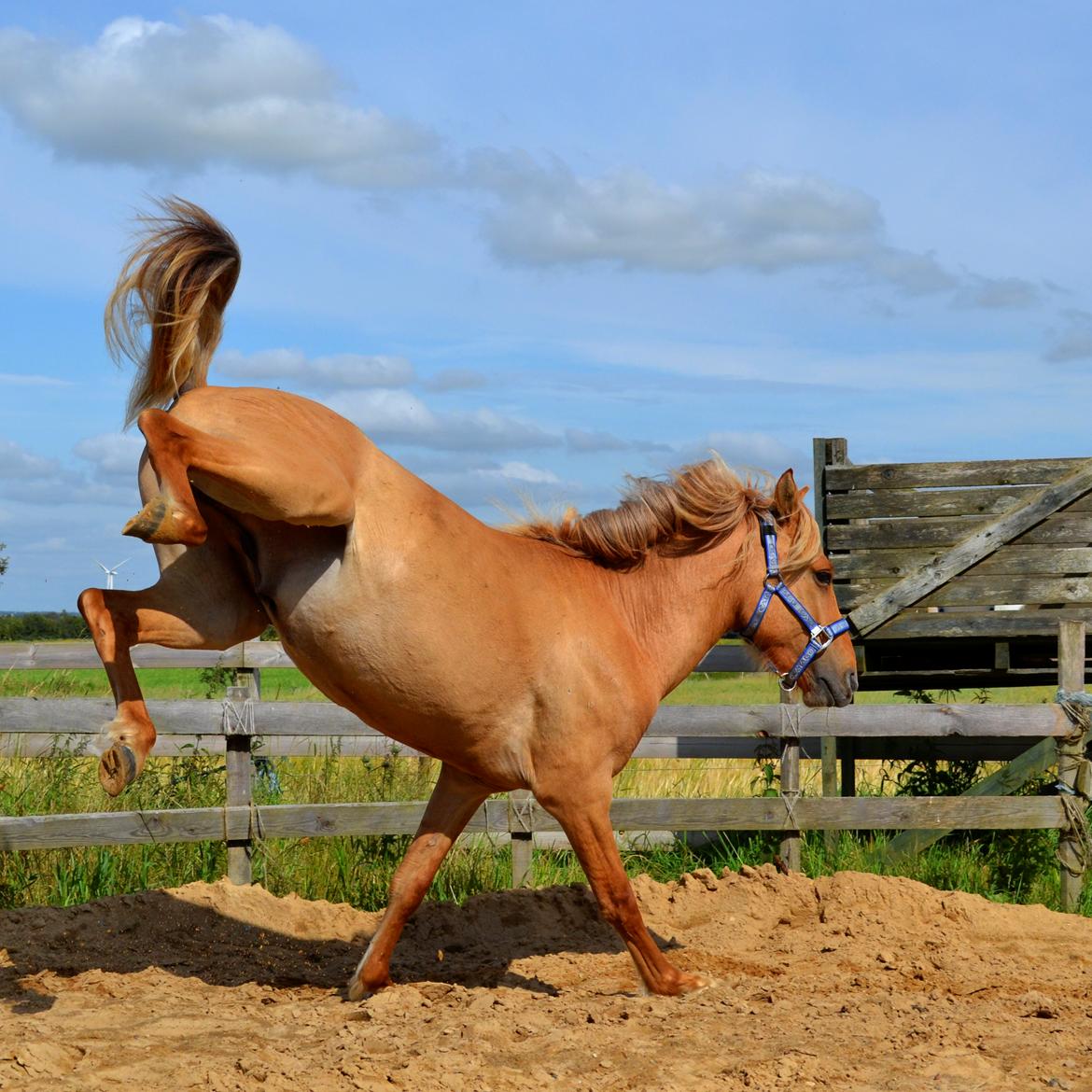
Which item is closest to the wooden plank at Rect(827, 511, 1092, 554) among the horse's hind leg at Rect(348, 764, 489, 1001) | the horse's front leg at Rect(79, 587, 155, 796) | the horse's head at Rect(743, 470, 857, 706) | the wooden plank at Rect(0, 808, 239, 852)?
the horse's head at Rect(743, 470, 857, 706)

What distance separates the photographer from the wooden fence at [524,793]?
276 inches

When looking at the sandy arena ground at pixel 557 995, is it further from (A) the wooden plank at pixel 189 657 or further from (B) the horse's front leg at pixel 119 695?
(A) the wooden plank at pixel 189 657

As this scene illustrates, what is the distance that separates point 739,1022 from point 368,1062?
145 centimetres

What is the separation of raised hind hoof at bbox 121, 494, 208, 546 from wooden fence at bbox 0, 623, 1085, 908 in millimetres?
3286

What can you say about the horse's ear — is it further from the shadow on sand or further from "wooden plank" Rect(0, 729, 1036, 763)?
"wooden plank" Rect(0, 729, 1036, 763)

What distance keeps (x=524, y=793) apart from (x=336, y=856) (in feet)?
3.95

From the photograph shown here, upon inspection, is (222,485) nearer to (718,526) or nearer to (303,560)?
(303,560)

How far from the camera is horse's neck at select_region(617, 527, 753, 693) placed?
5.52m

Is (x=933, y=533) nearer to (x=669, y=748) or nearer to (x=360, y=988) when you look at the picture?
(x=669, y=748)

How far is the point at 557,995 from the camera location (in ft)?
17.7

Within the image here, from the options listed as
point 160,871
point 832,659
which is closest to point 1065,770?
point 832,659

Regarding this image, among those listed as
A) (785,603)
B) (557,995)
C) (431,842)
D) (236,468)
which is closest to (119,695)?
(236,468)

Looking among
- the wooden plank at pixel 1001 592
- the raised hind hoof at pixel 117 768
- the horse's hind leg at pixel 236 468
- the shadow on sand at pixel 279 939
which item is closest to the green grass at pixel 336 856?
the shadow on sand at pixel 279 939

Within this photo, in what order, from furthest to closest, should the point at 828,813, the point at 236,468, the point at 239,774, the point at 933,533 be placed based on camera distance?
the point at 933,533 → the point at 828,813 → the point at 239,774 → the point at 236,468
